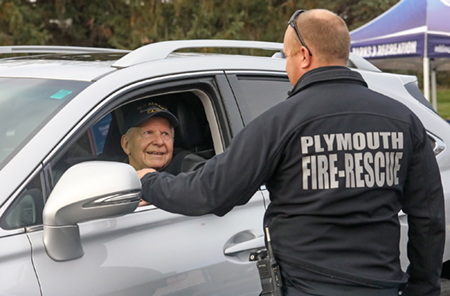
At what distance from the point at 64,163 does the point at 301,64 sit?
84cm

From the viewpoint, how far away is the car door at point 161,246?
1.74 metres

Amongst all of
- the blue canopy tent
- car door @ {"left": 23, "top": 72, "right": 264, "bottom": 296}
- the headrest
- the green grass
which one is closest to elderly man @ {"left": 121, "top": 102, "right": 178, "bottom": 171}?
the headrest

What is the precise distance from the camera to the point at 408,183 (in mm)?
1877

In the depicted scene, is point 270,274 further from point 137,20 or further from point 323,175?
point 137,20

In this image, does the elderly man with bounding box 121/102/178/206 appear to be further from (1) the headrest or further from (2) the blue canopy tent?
(2) the blue canopy tent

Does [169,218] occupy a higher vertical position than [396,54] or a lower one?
lower

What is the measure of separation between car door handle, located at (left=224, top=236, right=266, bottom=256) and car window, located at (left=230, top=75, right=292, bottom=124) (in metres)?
0.48

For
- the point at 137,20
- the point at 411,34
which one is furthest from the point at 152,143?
the point at 137,20

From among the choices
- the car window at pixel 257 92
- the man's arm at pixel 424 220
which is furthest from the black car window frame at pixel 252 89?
the man's arm at pixel 424 220

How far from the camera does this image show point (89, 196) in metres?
1.57

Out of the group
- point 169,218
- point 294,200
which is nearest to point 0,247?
point 169,218

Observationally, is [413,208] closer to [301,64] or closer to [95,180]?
[301,64]

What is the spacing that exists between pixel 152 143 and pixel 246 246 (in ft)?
2.18

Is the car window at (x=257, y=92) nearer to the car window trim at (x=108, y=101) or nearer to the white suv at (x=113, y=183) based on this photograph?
the white suv at (x=113, y=183)
